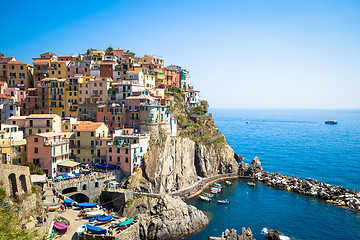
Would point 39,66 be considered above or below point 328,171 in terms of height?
above

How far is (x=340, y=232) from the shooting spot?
53.6 meters

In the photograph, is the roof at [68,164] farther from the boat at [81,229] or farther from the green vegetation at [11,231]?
the green vegetation at [11,231]

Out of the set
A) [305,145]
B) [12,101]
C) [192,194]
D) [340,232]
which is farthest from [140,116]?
[305,145]

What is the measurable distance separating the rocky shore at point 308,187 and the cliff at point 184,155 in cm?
655

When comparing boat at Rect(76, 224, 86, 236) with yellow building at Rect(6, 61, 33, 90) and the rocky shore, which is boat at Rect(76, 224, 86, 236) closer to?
the rocky shore

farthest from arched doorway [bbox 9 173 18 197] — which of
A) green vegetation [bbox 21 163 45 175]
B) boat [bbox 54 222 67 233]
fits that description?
green vegetation [bbox 21 163 45 175]

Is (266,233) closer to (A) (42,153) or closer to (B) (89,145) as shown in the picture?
(B) (89,145)

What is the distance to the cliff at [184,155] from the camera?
64.3 meters

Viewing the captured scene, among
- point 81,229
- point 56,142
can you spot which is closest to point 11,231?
point 81,229

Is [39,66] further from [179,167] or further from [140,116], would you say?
[179,167]

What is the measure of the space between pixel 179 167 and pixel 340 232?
126ft

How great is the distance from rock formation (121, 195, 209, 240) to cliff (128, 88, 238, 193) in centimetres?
651

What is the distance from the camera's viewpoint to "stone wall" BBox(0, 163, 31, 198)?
35531 mm

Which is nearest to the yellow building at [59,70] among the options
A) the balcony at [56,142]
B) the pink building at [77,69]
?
the pink building at [77,69]
